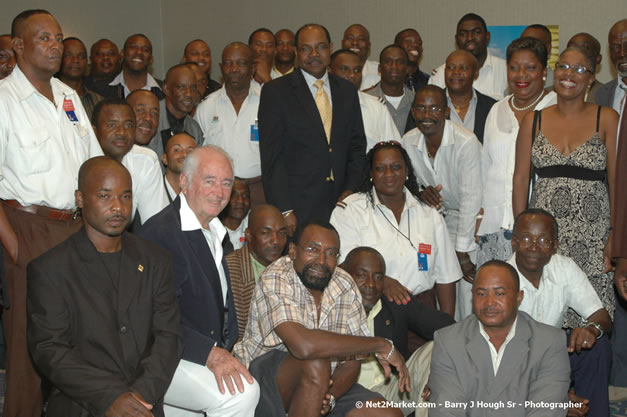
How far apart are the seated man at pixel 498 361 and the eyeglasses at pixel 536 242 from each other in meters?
0.47

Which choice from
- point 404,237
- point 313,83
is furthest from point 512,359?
point 313,83

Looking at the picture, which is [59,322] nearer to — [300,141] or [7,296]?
[7,296]

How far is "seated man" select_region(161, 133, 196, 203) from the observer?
4668 millimetres

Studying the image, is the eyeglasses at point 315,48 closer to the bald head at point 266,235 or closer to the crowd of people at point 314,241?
the crowd of people at point 314,241

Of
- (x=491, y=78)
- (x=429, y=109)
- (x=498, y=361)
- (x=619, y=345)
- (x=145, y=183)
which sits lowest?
(x=619, y=345)

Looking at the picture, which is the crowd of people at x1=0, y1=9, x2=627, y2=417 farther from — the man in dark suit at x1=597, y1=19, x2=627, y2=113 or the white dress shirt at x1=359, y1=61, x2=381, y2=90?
the white dress shirt at x1=359, y1=61, x2=381, y2=90

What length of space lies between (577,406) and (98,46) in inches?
190

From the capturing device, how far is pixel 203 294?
3334mm

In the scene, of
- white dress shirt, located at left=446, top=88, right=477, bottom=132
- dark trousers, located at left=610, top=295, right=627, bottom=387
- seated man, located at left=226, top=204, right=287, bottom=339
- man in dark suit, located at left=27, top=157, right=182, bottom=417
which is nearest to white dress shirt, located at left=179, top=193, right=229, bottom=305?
man in dark suit, located at left=27, top=157, right=182, bottom=417

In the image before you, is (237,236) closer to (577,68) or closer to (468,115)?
(468,115)

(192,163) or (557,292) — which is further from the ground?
(192,163)

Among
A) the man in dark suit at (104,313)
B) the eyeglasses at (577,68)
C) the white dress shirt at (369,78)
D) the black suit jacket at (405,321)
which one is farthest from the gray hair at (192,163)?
the white dress shirt at (369,78)

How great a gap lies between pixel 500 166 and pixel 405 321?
1197mm

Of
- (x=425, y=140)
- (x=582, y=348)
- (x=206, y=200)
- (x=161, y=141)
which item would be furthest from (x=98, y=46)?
(x=582, y=348)
